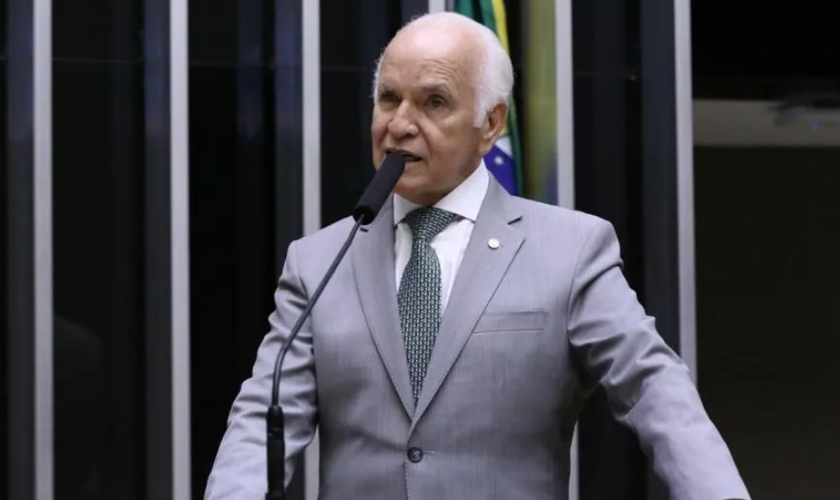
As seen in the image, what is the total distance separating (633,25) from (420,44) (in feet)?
11.7

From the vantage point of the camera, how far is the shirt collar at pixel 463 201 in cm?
285

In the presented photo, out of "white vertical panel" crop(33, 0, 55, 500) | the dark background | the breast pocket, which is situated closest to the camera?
the breast pocket

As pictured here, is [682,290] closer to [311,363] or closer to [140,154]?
[140,154]

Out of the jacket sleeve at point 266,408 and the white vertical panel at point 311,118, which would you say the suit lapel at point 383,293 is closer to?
the jacket sleeve at point 266,408

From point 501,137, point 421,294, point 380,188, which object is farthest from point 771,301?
point 380,188

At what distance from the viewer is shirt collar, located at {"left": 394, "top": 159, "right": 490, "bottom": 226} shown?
112 inches

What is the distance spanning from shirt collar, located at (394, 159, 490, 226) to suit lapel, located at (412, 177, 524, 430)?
0.6 inches

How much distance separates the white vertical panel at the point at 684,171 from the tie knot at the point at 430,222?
11.3 feet

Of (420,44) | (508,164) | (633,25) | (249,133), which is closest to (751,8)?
(633,25)

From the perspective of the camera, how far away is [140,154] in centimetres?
586

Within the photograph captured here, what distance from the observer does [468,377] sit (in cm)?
270

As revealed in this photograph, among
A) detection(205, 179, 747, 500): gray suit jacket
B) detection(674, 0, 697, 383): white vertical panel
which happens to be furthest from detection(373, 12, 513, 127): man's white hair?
detection(674, 0, 697, 383): white vertical panel

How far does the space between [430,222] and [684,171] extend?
3471mm

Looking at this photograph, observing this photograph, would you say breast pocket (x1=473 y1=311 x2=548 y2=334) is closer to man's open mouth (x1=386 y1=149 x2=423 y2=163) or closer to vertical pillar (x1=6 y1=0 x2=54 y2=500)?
man's open mouth (x1=386 y1=149 x2=423 y2=163)
